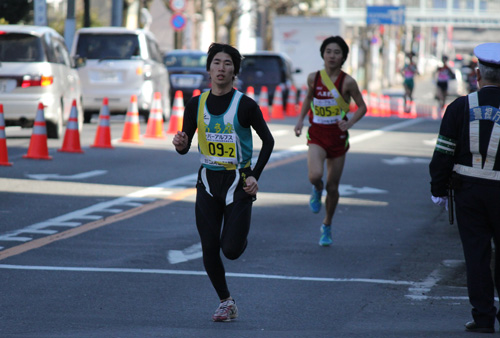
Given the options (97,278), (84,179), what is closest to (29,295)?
(97,278)

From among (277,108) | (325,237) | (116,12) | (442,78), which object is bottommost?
(277,108)

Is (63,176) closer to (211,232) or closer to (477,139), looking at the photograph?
(211,232)

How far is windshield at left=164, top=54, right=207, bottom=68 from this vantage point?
32.4 meters

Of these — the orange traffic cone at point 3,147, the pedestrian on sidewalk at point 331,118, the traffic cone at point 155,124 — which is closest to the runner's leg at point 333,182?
the pedestrian on sidewalk at point 331,118

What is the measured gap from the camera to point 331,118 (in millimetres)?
10703

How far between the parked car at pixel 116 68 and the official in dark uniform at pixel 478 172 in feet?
59.7

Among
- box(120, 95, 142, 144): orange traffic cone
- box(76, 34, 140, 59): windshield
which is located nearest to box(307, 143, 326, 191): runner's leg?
box(120, 95, 142, 144): orange traffic cone

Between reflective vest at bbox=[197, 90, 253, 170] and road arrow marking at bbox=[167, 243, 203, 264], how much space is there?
2418mm

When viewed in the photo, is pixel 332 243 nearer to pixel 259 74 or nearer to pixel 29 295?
pixel 29 295

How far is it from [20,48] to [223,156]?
13.3 metres

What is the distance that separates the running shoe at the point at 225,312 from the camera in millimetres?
6938

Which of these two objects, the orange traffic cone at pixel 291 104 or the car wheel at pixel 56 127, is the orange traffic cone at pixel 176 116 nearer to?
the car wheel at pixel 56 127

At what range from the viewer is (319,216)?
1257 centimetres

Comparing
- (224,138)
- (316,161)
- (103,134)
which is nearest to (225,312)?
(224,138)
